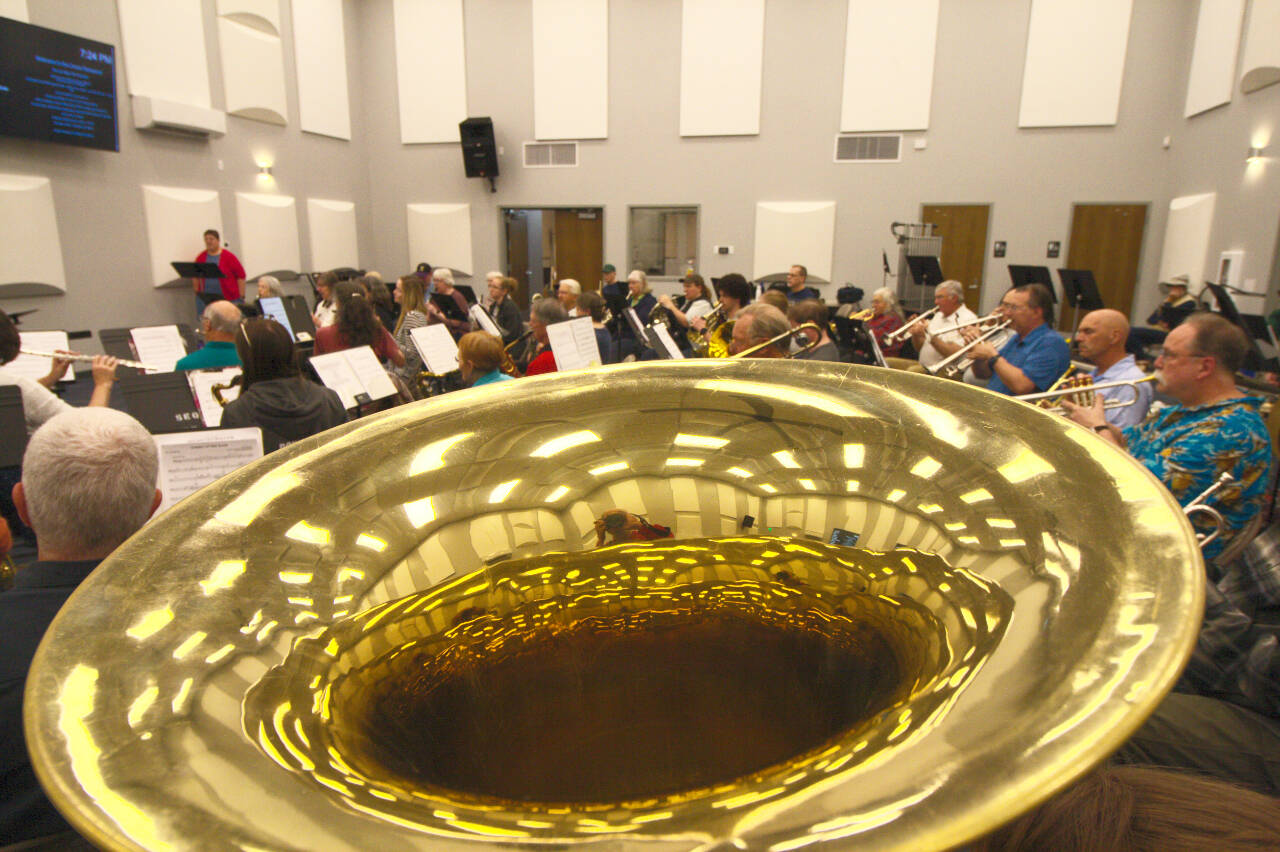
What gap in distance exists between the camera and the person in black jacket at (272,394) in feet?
8.53

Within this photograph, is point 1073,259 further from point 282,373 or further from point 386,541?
point 386,541

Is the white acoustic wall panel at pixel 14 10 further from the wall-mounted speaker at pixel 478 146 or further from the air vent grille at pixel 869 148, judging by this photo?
the air vent grille at pixel 869 148

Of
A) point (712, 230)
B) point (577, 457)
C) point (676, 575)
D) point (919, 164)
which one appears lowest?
point (676, 575)

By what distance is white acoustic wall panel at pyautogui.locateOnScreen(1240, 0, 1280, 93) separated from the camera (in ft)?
22.6

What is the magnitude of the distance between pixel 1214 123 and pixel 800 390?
965 centimetres

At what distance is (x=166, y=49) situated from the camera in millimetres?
8133

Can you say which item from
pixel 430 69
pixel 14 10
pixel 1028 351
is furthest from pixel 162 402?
pixel 430 69

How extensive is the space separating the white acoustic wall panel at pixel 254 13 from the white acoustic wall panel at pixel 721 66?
5.11 meters

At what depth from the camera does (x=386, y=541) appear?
1.02m

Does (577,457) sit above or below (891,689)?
above

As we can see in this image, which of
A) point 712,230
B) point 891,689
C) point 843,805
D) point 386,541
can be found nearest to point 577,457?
point 386,541

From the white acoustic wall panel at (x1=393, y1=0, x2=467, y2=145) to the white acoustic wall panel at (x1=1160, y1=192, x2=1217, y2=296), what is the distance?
925cm

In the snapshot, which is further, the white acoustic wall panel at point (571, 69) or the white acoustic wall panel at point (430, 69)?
the white acoustic wall panel at point (430, 69)

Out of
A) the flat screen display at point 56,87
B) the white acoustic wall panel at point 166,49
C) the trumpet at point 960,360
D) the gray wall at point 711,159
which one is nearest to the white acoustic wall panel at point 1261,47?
the gray wall at point 711,159
